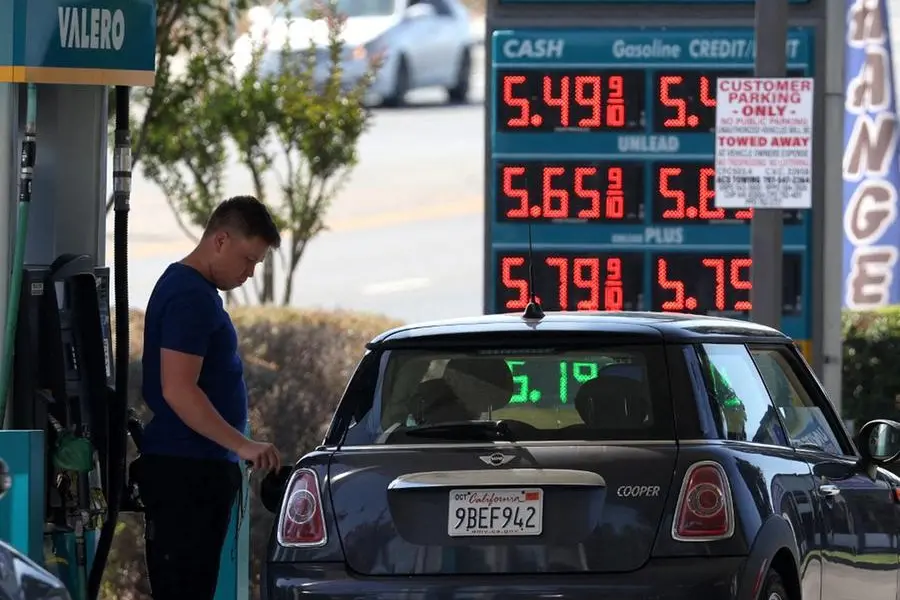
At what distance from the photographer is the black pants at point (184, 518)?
7.80 m

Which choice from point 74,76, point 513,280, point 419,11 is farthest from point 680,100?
point 419,11

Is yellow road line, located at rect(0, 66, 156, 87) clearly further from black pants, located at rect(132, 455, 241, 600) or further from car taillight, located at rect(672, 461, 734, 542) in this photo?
car taillight, located at rect(672, 461, 734, 542)

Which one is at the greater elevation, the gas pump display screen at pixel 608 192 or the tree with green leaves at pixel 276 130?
the tree with green leaves at pixel 276 130

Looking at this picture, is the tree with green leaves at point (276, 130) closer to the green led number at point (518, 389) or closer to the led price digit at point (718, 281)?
the led price digit at point (718, 281)

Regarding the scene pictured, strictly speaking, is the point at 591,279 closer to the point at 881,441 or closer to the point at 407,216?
the point at 881,441

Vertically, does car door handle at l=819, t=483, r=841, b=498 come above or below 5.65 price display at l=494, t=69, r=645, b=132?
below

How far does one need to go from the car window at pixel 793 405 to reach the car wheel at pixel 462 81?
25.9 m

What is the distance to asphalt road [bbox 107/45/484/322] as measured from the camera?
83.5 ft

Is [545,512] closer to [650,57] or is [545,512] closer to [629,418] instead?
[629,418]

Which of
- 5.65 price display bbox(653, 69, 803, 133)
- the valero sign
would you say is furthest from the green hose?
5.65 price display bbox(653, 69, 803, 133)

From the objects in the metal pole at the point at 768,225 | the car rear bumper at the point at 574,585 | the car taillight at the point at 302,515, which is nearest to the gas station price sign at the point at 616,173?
the metal pole at the point at 768,225

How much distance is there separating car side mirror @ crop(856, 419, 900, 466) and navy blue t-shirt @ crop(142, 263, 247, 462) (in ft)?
7.54

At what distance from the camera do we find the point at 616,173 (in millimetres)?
13719

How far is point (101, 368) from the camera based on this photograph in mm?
8281
